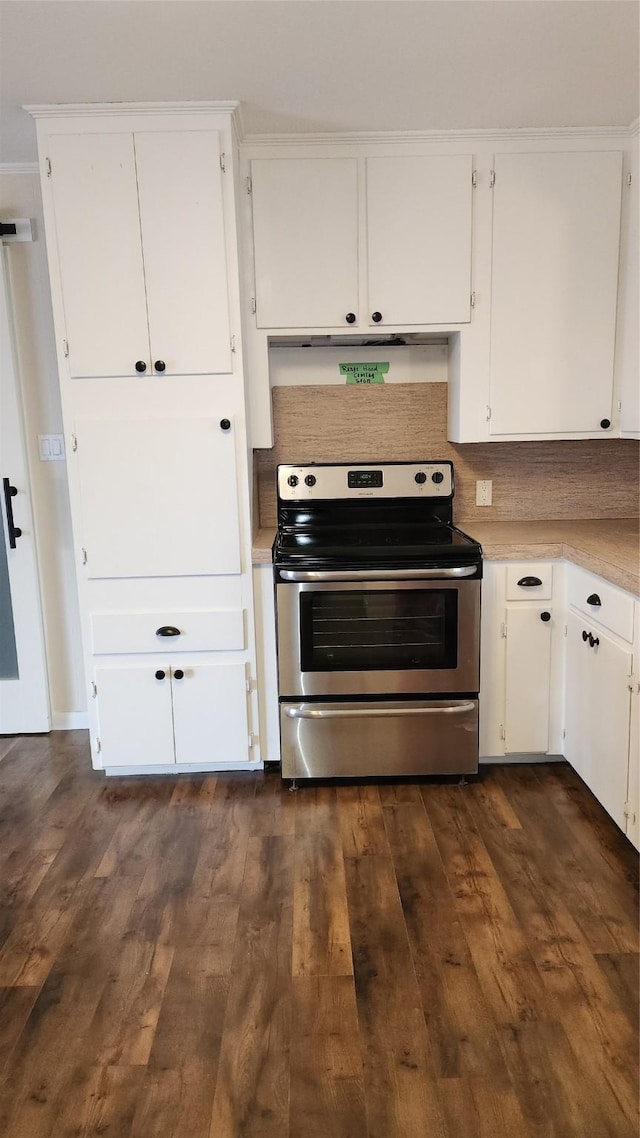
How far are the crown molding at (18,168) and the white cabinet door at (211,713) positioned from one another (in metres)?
2.10

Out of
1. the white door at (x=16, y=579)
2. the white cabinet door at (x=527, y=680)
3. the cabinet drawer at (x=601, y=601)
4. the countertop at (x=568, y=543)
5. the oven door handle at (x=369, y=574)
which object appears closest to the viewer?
the cabinet drawer at (x=601, y=601)

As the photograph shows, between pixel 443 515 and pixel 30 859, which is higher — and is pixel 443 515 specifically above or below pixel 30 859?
above

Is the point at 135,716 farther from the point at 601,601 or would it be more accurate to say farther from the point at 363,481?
the point at 601,601

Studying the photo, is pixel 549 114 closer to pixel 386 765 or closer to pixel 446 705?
pixel 446 705

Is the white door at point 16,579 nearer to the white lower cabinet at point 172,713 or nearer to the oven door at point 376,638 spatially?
the white lower cabinet at point 172,713

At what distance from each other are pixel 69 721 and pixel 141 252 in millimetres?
2064

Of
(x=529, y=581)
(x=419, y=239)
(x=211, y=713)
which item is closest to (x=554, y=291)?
(x=419, y=239)

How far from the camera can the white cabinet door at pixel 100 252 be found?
2562 millimetres

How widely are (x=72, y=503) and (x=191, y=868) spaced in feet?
4.43

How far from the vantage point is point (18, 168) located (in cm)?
306

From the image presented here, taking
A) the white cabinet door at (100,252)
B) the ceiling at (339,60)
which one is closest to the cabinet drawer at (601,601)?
the ceiling at (339,60)

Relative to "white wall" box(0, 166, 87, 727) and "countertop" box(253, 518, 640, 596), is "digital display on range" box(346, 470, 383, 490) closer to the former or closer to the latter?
"countertop" box(253, 518, 640, 596)

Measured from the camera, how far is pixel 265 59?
7.20ft

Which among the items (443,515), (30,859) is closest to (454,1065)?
(30,859)
